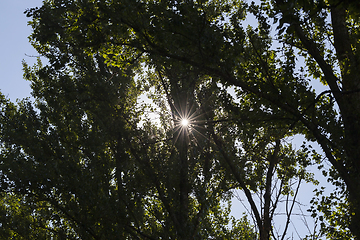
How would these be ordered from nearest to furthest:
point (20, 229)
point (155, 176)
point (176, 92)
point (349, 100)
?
point (349, 100), point (155, 176), point (176, 92), point (20, 229)

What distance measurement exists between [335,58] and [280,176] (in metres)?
6.06

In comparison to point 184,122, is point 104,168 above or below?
below

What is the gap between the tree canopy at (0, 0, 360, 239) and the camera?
7023 millimetres

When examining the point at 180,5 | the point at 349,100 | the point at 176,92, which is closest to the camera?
the point at 180,5

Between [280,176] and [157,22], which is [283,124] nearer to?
[157,22]

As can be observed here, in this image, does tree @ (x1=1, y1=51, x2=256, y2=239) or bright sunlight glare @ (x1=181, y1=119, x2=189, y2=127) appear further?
bright sunlight glare @ (x1=181, y1=119, x2=189, y2=127)

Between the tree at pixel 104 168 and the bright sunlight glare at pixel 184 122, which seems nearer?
the tree at pixel 104 168

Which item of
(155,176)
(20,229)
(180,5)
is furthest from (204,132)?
(20,229)

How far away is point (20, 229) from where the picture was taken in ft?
39.7

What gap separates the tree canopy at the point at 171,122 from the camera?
277 inches

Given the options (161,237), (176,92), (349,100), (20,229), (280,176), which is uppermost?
(176,92)

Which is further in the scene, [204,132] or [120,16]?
[204,132]

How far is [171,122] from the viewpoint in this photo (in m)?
11.2

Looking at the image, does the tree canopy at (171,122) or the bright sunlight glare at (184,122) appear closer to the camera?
the tree canopy at (171,122)
